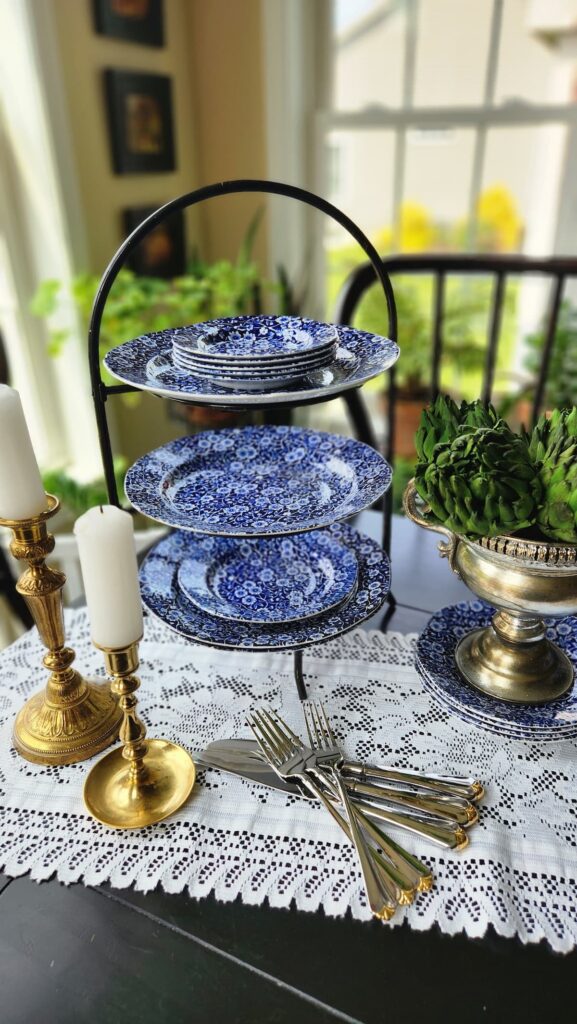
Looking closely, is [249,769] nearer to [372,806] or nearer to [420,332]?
[372,806]

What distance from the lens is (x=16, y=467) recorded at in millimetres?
581

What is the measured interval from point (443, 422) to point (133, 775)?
0.41 metres

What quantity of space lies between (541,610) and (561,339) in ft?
4.81

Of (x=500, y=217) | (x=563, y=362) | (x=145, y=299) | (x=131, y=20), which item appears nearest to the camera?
(x=145, y=299)

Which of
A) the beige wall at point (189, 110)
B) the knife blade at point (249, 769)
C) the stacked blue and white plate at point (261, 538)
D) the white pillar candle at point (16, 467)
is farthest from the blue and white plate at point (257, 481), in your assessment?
the beige wall at point (189, 110)

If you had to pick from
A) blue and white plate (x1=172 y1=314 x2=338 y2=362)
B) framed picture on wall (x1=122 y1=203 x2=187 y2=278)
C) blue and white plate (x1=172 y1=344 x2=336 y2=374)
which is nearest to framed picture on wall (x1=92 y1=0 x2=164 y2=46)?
framed picture on wall (x1=122 y1=203 x2=187 y2=278)

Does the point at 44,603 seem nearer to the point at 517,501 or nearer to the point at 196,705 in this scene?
the point at 196,705

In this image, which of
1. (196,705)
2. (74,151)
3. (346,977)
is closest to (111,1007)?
(346,977)

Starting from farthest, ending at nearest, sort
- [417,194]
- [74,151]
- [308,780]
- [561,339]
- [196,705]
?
[417,194]
[561,339]
[74,151]
[196,705]
[308,780]

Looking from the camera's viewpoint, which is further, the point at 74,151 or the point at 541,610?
the point at 74,151

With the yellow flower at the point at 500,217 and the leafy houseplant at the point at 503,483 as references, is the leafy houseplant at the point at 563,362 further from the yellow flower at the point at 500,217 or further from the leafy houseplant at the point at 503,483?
the leafy houseplant at the point at 503,483

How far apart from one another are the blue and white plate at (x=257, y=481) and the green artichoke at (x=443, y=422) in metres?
0.09

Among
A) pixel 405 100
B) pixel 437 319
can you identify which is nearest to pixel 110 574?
pixel 437 319

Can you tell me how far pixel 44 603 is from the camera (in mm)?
640
